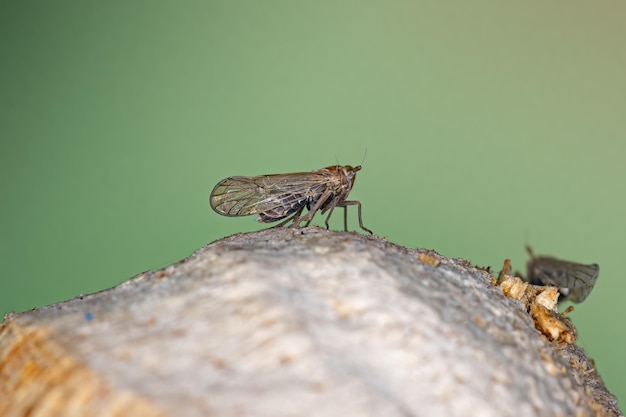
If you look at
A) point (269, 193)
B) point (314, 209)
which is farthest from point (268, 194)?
point (314, 209)

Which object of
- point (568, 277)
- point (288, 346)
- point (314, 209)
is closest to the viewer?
point (288, 346)

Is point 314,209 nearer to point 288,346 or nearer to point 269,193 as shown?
point 269,193

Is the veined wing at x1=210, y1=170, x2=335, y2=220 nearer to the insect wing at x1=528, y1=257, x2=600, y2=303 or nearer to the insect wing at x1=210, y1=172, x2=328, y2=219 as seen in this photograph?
the insect wing at x1=210, y1=172, x2=328, y2=219

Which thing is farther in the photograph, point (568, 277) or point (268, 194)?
point (568, 277)

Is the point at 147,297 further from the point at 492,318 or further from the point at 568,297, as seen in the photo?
the point at 568,297

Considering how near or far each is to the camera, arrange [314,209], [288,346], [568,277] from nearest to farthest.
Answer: [288,346], [314,209], [568,277]

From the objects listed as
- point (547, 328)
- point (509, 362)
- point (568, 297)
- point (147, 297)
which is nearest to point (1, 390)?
point (147, 297)

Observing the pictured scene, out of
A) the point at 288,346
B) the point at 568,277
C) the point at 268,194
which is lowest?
the point at 568,277
